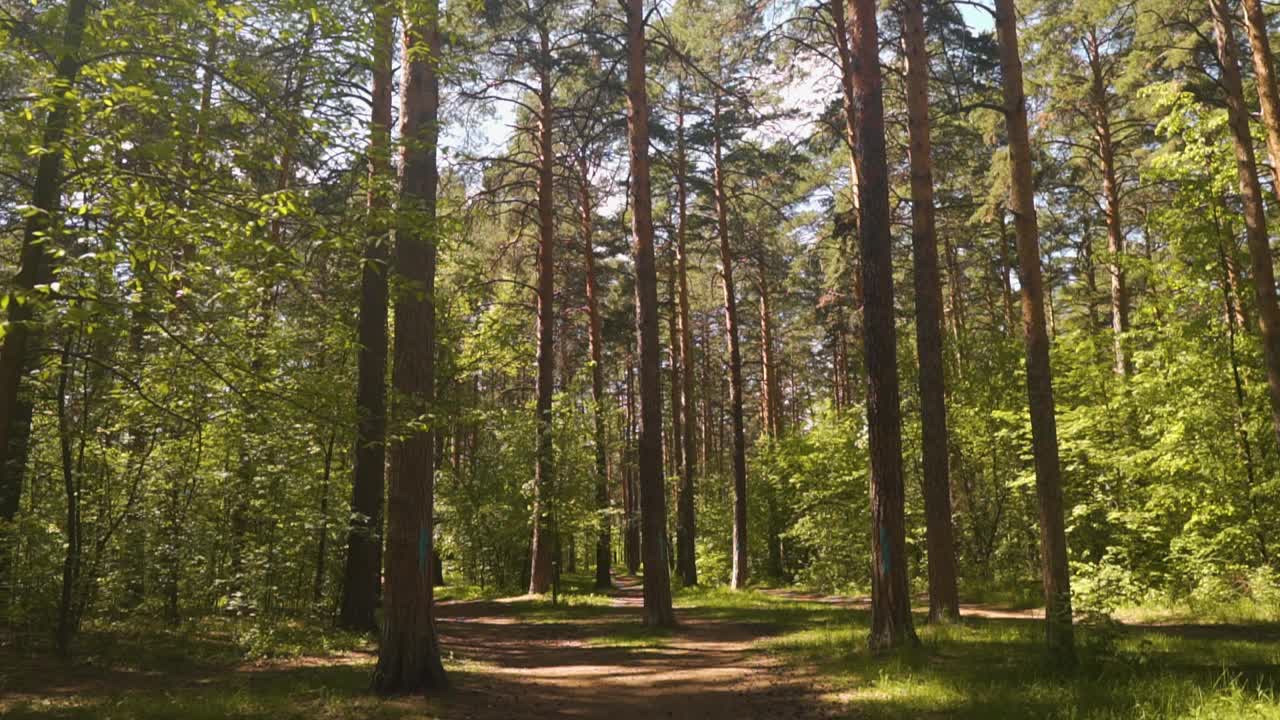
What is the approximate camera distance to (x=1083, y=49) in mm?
19500

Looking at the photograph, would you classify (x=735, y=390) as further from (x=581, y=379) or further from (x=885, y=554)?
(x=885, y=554)

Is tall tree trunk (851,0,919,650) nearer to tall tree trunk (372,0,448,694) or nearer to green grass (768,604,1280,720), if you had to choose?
green grass (768,604,1280,720)

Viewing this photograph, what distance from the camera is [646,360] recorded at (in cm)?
1323

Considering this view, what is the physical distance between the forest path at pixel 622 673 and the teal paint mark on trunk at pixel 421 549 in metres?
1.29

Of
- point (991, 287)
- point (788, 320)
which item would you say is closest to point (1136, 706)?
point (991, 287)

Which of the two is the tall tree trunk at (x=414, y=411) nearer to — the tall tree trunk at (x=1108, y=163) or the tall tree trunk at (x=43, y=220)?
the tall tree trunk at (x=43, y=220)

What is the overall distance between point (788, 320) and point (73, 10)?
37077 millimetres

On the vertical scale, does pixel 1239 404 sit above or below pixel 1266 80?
below

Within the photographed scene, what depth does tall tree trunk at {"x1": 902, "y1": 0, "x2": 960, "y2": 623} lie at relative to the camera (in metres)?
11.1

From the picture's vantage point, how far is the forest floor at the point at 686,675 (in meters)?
6.17

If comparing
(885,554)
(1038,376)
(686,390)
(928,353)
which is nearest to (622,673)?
(885,554)

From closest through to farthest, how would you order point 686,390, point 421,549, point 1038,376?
point 421,549, point 1038,376, point 686,390

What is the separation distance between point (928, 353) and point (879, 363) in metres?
2.38

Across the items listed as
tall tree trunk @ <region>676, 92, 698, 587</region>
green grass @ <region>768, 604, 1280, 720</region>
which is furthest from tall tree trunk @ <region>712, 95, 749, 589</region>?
green grass @ <region>768, 604, 1280, 720</region>
